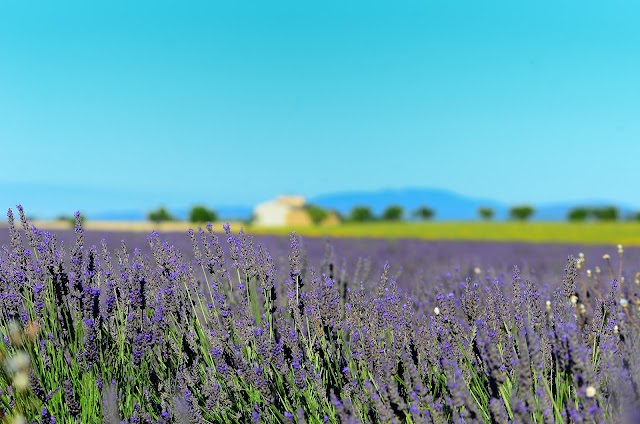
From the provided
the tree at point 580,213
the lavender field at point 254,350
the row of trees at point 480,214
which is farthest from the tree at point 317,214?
the lavender field at point 254,350

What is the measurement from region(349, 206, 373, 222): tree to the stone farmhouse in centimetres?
92

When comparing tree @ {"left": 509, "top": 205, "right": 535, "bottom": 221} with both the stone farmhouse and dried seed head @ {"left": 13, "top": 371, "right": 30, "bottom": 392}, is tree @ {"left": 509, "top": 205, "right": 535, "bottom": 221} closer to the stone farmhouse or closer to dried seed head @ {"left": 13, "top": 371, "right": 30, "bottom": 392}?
the stone farmhouse

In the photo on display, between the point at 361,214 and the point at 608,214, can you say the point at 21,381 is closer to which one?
the point at 361,214

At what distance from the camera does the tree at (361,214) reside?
34.9 m

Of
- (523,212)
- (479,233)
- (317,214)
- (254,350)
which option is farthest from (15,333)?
(523,212)

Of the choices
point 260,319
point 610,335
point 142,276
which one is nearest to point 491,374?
point 610,335

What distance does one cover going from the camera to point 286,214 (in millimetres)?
38281

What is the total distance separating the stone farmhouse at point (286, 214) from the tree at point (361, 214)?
3.03ft

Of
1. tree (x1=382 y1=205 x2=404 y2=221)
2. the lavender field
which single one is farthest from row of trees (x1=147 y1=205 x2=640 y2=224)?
the lavender field

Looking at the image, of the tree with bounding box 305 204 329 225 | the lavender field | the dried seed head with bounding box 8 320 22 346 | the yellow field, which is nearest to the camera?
the lavender field

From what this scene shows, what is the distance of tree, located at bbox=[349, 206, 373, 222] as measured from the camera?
115 feet

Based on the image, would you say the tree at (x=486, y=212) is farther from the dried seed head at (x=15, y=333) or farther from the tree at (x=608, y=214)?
the dried seed head at (x=15, y=333)

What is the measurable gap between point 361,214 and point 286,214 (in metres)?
5.38

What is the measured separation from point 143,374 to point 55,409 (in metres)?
0.37
